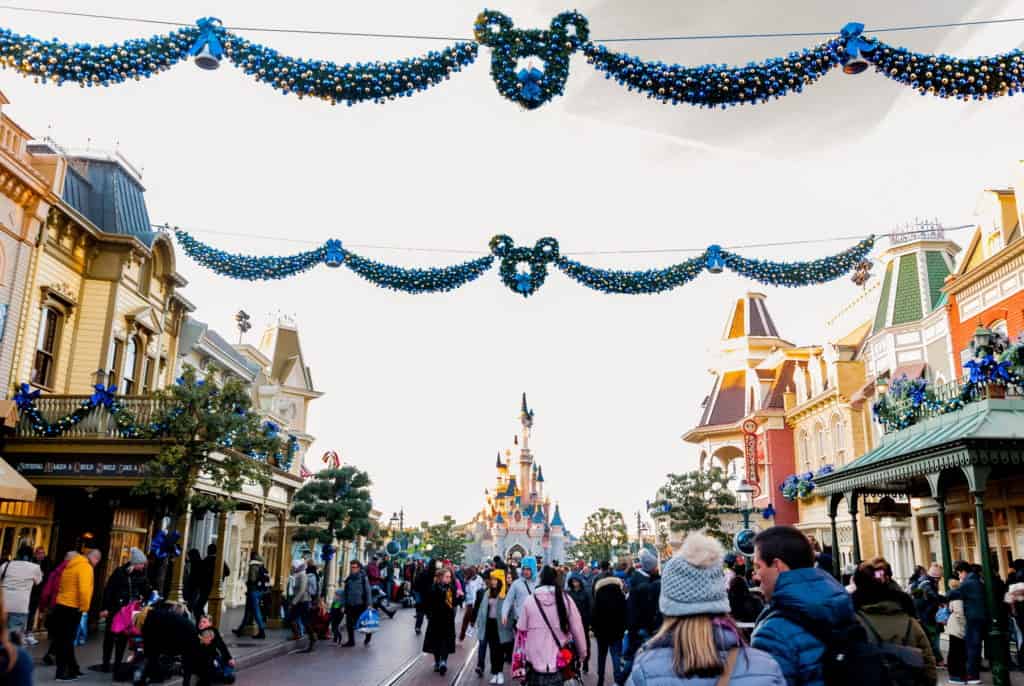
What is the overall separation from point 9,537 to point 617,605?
13.9 meters

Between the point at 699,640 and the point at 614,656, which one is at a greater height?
the point at 699,640

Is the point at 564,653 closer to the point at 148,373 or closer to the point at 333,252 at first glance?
the point at 333,252

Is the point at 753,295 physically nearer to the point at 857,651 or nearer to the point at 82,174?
the point at 82,174

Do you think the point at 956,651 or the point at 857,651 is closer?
the point at 857,651

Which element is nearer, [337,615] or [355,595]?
[355,595]

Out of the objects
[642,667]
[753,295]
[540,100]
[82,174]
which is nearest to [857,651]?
[642,667]

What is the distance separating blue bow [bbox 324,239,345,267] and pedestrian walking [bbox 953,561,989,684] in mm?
10976

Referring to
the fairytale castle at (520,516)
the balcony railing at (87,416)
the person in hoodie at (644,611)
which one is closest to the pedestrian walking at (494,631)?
the person in hoodie at (644,611)

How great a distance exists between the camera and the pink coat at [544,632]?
26.9 ft

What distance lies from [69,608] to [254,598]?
676 centimetres

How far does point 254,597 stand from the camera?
18172mm

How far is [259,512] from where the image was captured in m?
21.0

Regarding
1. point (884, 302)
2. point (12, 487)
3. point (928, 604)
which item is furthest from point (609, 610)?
point (884, 302)

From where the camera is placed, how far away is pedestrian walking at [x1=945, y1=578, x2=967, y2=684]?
12375 millimetres
